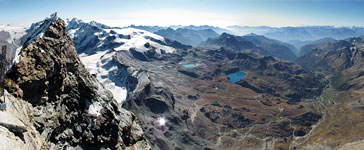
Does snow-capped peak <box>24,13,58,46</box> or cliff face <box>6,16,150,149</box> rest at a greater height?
snow-capped peak <box>24,13,58,46</box>

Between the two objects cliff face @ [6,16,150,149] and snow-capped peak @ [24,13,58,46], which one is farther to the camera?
snow-capped peak @ [24,13,58,46]

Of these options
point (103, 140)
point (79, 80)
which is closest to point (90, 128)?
point (103, 140)

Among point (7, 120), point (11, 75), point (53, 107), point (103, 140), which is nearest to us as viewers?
point (7, 120)

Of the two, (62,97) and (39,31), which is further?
(62,97)

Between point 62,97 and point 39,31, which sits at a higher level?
point 39,31

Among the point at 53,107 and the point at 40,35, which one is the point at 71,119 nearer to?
the point at 53,107

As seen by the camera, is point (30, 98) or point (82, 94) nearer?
point (30, 98)

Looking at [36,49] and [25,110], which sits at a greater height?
[36,49]

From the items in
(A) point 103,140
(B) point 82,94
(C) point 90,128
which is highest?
(B) point 82,94
